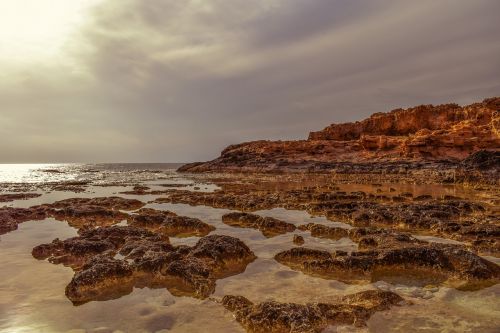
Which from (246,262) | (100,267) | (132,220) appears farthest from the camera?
(132,220)

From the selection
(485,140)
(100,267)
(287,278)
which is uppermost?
(485,140)

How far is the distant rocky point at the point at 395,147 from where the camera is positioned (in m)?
65.3

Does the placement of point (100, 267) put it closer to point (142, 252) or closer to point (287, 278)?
point (142, 252)

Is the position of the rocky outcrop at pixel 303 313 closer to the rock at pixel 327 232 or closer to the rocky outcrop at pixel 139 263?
the rocky outcrop at pixel 139 263

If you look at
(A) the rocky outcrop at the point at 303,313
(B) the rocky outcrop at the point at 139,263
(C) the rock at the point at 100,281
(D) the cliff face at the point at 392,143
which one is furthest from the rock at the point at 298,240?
(D) the cliff face at the point at 392,143

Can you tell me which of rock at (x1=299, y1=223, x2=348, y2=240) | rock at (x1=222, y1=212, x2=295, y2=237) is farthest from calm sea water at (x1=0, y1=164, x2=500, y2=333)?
rock at (x1=222, y1=212, x2=295, y2=237)

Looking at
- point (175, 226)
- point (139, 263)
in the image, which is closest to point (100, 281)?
point (139, 263)

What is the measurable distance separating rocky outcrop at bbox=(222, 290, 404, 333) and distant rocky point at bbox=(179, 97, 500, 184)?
44.1 meters

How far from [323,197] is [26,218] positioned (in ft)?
55.9

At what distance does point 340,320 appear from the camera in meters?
5.08

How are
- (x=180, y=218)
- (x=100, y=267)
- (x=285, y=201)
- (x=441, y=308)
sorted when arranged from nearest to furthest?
(x=441, y=308) → (x=100, y=267) → (x=180, y=218) → (x=285, y=201)

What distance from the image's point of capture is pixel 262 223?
42.0 ft

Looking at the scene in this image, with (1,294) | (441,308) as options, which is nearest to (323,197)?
(441,308)

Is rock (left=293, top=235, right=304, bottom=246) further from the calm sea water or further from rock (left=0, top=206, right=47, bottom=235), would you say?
rock (left=0, top=206, right=47, bottom=235)
